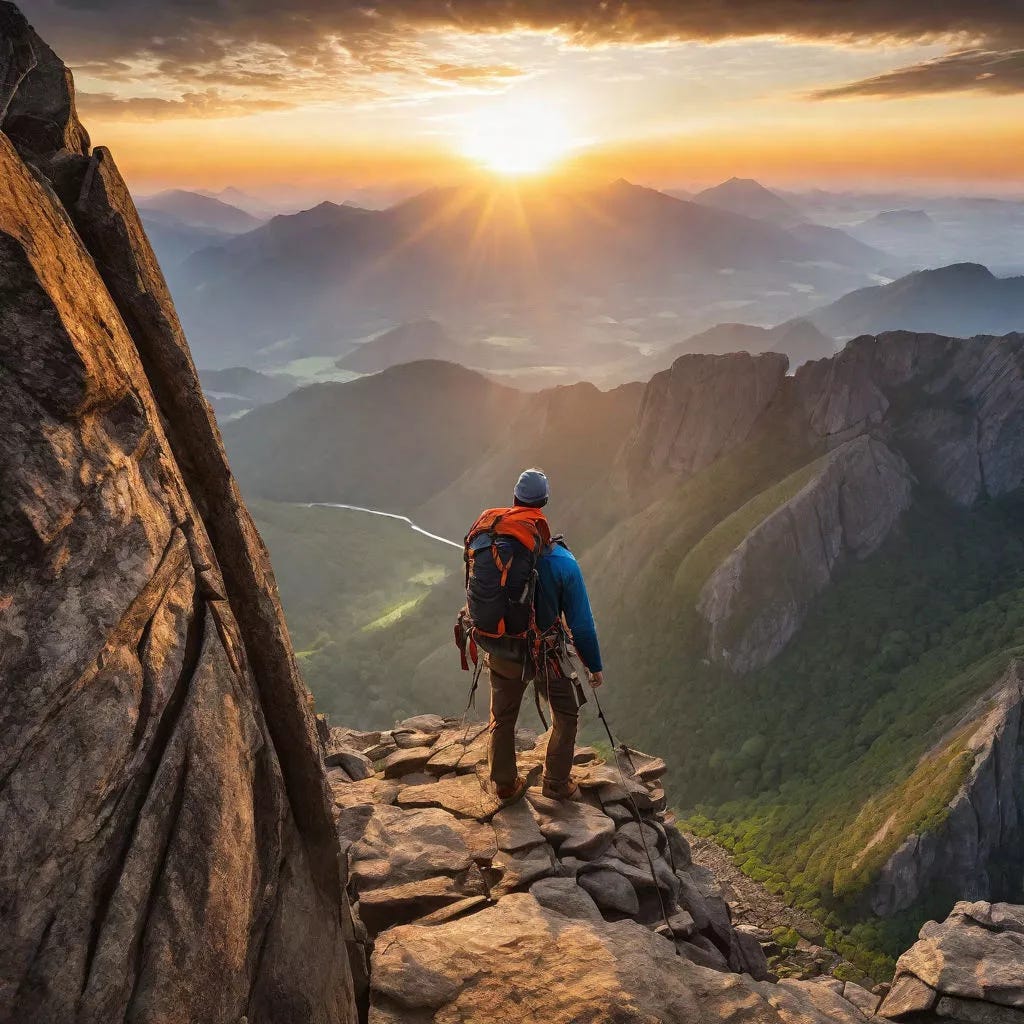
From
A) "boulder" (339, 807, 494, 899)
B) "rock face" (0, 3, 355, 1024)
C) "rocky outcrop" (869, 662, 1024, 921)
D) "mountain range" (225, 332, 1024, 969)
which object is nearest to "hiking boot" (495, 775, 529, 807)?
"boulder" (339, 807, 494, 899)

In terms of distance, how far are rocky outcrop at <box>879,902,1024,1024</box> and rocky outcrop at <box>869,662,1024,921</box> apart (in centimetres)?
1578

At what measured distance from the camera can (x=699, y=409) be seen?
70.4 metres

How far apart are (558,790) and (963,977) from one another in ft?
24.0

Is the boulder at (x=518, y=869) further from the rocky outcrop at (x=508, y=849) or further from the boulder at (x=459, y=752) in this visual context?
the boulder at (x=459, y=752)

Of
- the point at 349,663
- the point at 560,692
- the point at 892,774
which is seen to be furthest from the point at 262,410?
the point at 560,692

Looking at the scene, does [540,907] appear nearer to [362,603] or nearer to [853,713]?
[853,713]

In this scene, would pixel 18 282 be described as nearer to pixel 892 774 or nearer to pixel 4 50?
pixel 4 50

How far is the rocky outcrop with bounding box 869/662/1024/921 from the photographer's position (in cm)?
2798

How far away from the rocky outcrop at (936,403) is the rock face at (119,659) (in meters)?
61.2

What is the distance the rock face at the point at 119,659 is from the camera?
437 cm

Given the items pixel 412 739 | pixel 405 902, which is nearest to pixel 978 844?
pixel 412 739

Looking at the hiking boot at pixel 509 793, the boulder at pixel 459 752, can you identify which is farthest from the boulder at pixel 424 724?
the hiking boot at pixel 509 793

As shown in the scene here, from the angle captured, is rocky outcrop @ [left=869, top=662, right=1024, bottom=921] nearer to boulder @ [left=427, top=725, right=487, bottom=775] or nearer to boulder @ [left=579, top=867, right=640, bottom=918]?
boulder @ [left=427, top=725, right=487, bottom=775]

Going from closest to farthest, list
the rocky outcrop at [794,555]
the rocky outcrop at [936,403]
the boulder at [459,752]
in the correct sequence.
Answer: the boulder at [459,752]
the rocky outcrop at [794,555]
the rocky outcrop at [936,403]
